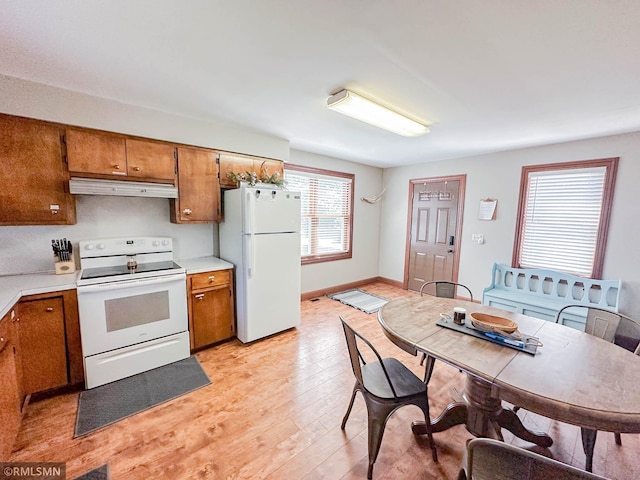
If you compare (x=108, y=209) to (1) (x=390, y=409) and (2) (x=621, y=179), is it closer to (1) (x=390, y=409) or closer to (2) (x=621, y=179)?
(1) (x=390, y=409)

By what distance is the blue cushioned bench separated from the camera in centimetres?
303

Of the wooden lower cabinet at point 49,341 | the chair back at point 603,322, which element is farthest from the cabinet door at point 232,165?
the chair back at point 603,322

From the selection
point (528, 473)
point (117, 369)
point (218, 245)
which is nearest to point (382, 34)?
point (528, 473)

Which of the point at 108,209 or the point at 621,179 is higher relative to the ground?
the point at 621,179

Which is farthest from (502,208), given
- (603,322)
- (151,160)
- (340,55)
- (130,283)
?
(130,283)

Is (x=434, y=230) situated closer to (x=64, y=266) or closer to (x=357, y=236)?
(x=357, y=236)

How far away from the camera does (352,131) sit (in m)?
3.10

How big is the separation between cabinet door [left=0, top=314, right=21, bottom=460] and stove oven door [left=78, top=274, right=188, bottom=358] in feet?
1.42

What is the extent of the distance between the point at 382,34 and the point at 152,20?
1.22m

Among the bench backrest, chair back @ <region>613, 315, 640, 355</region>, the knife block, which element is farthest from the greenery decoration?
chair back @ <region>613, 315, 640, 355</region>

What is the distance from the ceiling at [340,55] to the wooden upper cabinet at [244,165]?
1.68ft

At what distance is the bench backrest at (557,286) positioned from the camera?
120 inches

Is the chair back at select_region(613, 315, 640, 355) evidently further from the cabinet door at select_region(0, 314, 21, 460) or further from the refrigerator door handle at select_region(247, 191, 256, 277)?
the cabinet door at select_region(0, 314, 21, 460)

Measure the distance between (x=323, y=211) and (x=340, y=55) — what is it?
121 inches
